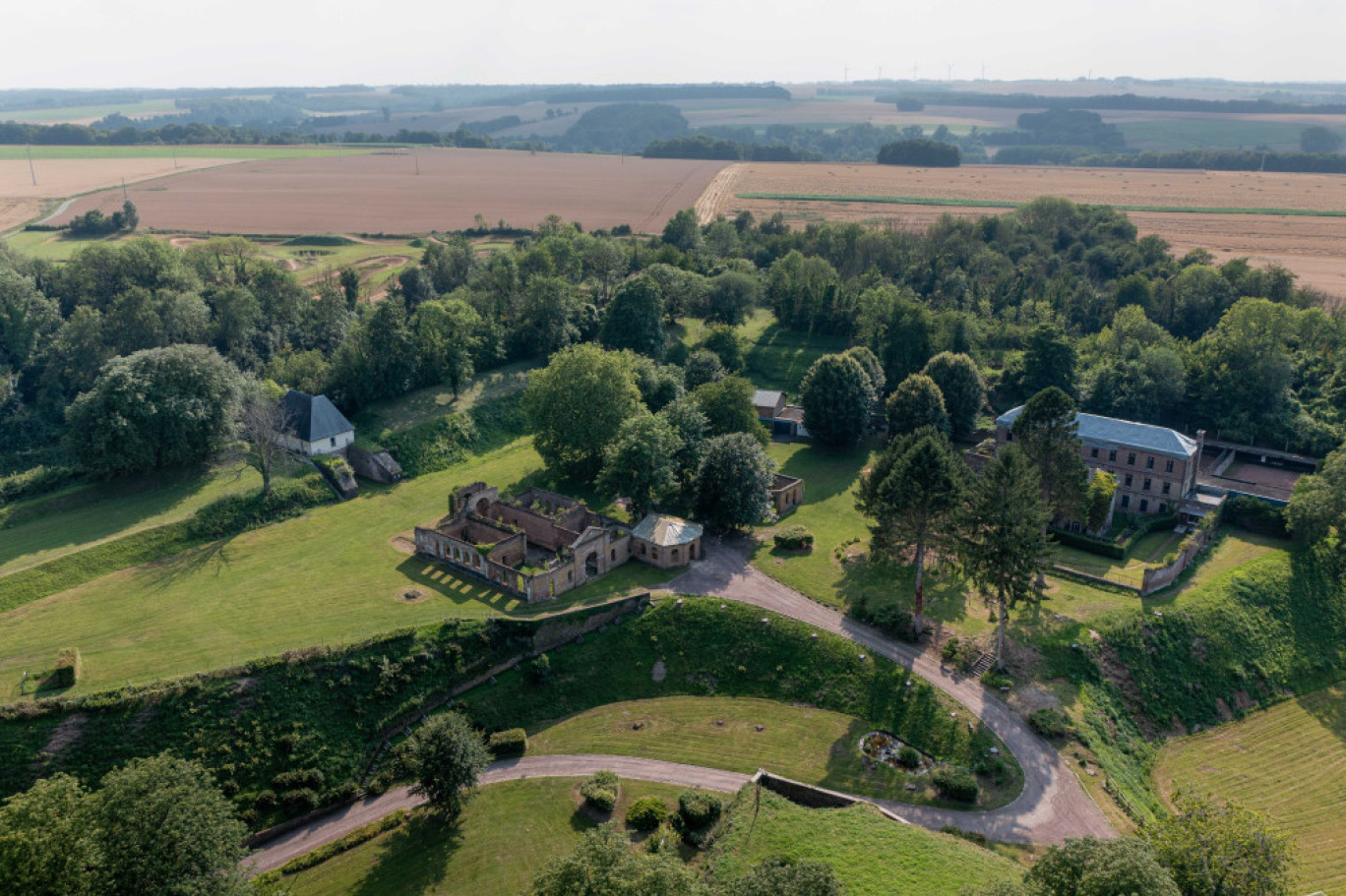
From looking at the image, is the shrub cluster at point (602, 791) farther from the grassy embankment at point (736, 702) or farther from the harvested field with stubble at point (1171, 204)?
the harvested field with stubble at point (1171, 204)

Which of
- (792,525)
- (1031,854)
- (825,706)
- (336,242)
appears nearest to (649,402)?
(792,525)

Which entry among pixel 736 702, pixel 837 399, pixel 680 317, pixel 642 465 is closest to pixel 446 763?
pixel 736 702

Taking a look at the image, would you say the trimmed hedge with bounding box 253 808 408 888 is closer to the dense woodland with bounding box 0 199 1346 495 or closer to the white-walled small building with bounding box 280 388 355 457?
the white-walled small building with bounding box 280 388 355 457

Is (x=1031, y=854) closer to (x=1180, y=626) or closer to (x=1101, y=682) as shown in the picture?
(x=1101, y=682)

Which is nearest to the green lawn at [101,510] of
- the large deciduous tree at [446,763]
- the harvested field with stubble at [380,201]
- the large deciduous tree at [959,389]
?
the large deciduous tree at [446,763]

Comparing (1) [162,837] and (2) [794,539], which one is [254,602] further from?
(2) [794,539]

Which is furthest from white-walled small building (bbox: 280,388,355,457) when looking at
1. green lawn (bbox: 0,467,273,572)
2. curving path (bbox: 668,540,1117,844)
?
curving path (bbox: 668,540,1117,844)
